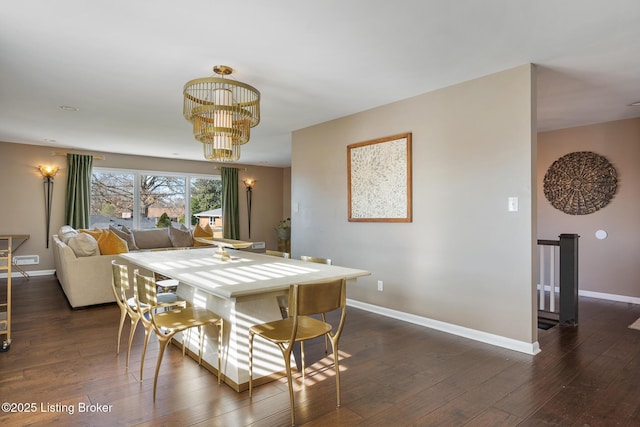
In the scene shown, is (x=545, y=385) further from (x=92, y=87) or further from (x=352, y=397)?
(x=92, y=87)

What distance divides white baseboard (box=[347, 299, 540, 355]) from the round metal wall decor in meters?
2.95

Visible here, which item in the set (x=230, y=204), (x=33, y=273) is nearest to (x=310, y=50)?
(x=230, y=204)

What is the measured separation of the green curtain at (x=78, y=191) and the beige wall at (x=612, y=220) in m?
8.18

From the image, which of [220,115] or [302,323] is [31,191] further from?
[302,323]

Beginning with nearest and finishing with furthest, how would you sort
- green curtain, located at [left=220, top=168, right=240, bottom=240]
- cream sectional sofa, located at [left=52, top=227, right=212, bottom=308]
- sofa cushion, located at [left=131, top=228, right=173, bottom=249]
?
cream sectional sofa, located at [left=52, top=227, right=212, bottom=308]
sofa cushion, located at [left=131, top=228, right=173, bottom=249]
green curtain, located at [left=220, top=168, right=240, bottom=240]

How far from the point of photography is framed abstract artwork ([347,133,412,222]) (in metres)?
3.98

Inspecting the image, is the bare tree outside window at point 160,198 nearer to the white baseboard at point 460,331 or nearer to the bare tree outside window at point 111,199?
the bare tree outside window at point 111,199

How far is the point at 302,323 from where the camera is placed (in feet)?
7.99

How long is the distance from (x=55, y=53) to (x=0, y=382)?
2.40 meters

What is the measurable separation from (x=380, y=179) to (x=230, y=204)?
5648 mm

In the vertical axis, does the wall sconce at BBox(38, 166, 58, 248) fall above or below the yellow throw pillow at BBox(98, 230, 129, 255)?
above

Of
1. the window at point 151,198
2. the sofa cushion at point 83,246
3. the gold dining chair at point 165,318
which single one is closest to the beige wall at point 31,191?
the window at point 151,198

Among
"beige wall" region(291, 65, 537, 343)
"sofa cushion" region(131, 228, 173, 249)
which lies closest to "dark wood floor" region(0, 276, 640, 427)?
"beige wall" region(291, 65, 537, 343)

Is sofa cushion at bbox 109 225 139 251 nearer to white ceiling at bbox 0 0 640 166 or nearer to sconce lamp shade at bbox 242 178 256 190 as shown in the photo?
white ceiling at bbox 0 0 640 166
